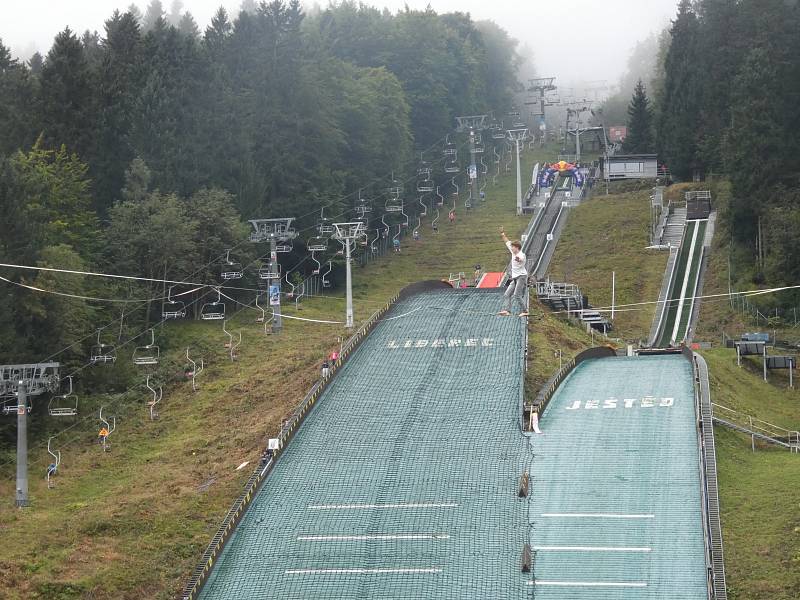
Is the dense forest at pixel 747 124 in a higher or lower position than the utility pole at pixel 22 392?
higher

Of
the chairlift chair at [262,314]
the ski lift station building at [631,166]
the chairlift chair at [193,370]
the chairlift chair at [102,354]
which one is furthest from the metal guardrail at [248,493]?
the ski lift station building at [631,166]

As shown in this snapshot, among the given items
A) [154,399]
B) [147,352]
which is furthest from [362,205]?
[154,399]

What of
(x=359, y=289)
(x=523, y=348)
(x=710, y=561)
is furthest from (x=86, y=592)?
(x=359, y=289)

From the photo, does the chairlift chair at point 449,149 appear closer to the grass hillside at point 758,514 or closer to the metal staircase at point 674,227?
the metal staircase at point 674,227

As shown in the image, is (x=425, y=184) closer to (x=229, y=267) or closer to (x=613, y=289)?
(x=613, y=289)

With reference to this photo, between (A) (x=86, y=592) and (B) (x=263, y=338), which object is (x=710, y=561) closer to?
(A) (x=86, y=592)

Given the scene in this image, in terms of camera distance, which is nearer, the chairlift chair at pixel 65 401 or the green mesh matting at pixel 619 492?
the green mesh matting at pixel 619 492

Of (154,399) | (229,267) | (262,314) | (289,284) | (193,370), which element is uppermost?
(229,267)
